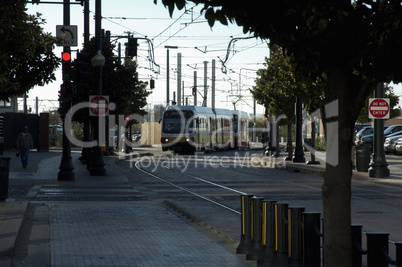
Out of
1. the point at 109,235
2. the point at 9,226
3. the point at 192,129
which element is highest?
the point at 192,129

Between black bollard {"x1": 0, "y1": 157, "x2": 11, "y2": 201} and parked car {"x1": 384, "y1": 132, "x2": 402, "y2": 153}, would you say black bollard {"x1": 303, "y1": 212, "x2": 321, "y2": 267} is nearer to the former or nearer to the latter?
black bollard {"x1": 0, "y1": 157, "x2": 11, "y2": 201}

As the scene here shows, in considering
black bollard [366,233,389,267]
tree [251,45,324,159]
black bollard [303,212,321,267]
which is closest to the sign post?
tree [251,45,324,159]

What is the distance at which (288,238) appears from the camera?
7957 mm

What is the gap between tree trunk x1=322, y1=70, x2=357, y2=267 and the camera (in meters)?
6.10

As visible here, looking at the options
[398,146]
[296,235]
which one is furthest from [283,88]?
[296,235]

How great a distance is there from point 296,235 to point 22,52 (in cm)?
803

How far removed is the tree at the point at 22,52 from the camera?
12773 millimetres

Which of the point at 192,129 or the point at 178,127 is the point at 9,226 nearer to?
the point at 192,129

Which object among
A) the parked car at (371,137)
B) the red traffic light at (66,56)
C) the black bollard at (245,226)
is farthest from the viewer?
the parked car at (371,137)

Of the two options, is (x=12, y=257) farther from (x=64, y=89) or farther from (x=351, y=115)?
(x=64, y=89)

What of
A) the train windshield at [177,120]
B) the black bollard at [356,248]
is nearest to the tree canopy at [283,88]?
the train windshield at [177,120]

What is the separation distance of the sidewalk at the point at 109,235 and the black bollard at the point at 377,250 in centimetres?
315

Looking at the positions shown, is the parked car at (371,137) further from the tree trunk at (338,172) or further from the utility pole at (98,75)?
the tree trunk at (338,172)

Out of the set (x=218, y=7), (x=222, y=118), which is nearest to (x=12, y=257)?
(x=218, y=7)
